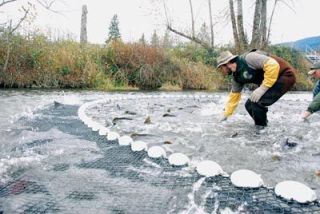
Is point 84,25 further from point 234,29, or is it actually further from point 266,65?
point 266,65

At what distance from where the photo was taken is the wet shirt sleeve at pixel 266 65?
5.21 m

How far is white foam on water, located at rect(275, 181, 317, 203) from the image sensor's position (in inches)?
95.0

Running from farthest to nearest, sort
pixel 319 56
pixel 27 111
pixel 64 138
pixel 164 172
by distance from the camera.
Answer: pixel 319 56
pixel 27 111
pixel 64 138
pixel 164 172

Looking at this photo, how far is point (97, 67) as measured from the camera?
50.4 feet

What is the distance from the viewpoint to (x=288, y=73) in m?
5.59

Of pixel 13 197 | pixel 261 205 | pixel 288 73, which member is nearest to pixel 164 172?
pixel 261 205

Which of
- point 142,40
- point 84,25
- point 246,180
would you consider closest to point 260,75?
point 246,180

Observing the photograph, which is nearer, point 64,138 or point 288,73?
point 64,138

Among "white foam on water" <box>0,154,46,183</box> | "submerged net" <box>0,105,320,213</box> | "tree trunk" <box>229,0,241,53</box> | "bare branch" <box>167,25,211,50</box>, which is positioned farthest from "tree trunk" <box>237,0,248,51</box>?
"white foam on water" <box>0,154,46,183</box>

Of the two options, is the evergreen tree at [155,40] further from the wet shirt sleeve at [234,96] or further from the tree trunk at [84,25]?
the wet shirt sleeve at [234,96]

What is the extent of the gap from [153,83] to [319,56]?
9548 mm

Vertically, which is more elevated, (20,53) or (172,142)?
(20,53)

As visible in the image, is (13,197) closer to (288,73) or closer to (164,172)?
(164,172)

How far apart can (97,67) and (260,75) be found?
10.5 metres
